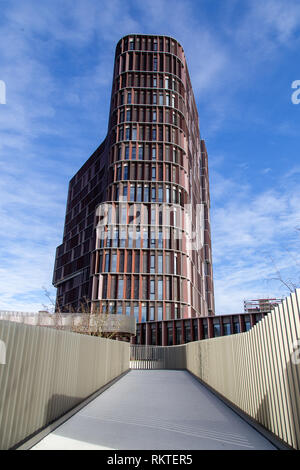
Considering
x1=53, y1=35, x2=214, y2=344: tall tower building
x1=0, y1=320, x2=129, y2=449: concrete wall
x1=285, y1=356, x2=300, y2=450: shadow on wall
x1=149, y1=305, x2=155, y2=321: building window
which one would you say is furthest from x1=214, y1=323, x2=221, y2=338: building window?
x1=285, y1=356, x2=300, y2=450: shadow on wall

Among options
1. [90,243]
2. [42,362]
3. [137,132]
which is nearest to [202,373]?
[42,362]

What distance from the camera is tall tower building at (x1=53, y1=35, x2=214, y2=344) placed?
43125mm

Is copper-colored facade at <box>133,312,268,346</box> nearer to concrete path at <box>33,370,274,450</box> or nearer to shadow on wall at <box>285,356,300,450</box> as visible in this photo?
concrete path at <box>33,370,274,450</box>

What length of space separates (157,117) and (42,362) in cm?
4913

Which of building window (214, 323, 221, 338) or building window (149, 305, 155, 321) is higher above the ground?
building window (149, 305, 155, 321)

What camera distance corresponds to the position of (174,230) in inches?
1809

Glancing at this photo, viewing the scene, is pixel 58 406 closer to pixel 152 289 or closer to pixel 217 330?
pixel 217 330

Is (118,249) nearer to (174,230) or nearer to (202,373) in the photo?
(174,230)

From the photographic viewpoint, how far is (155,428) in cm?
568

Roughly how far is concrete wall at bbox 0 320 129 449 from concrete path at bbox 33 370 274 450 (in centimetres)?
35

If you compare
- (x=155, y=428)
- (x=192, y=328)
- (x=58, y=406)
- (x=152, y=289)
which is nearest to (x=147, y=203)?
(x=152, y=289)

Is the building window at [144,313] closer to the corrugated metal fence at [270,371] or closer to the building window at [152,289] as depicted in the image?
the building window at [152,289]

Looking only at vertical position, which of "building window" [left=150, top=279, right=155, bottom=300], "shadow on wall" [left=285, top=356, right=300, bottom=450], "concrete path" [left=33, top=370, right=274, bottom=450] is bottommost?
"concrete path" [left=33, top=370, right=274, bottom=450]

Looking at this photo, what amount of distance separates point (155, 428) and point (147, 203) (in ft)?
136
